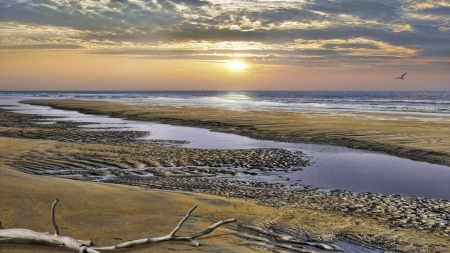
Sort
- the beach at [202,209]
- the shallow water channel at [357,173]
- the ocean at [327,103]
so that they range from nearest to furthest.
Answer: the beach at [202,209]
the shallow water channel at [357,173]
the ocean at [327,103]

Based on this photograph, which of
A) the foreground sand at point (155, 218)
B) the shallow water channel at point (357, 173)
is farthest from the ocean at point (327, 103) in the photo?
the foreground sand at point (155, 218)

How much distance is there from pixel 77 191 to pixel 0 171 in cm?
256

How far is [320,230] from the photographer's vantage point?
25.2 ft

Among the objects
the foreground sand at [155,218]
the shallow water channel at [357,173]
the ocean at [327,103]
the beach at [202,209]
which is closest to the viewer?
the foreground sand at [155,218]

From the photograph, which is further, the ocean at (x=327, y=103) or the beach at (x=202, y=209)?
the ocean at (x=327, y=103)

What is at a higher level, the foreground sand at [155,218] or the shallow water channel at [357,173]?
the foreground sand at [155,218]

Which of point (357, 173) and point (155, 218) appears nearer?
point (155, 218)

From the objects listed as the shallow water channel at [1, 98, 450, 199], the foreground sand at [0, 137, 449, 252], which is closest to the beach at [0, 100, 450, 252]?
the foreground sand at [0, 137, 449, 252]

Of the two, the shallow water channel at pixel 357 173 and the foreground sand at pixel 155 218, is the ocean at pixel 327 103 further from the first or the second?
the foreground sand at pixel 155 218

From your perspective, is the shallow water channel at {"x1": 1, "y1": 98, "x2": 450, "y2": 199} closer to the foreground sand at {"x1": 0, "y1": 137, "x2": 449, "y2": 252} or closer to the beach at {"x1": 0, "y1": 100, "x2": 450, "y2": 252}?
the beach at {"x1": 0, "y1": 100, "x2": 450, "y2": 252}

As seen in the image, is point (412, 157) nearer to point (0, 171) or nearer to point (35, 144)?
point (0, 171)

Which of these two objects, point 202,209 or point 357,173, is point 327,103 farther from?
point 202,209

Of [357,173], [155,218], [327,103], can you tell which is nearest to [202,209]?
[155,218]

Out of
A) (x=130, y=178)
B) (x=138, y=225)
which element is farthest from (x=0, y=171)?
(x=138, y=225)
